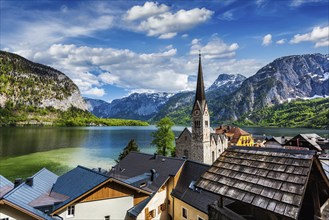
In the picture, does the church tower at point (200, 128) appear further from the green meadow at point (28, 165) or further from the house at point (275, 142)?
the house at point (275, 142)

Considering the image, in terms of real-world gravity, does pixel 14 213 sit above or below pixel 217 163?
below

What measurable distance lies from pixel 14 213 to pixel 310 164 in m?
16.5

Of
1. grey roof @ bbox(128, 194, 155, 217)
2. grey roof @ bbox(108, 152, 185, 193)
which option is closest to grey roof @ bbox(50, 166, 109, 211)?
grey roof @ bbox(128, 194, 155, 217)

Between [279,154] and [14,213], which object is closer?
[279,154]

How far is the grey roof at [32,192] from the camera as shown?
49.5 feet

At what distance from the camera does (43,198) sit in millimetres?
18859

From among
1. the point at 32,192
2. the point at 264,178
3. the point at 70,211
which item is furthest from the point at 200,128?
the point at 264,178

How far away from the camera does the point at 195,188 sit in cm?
1950

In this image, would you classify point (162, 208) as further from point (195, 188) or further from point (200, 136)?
point (200, 136)

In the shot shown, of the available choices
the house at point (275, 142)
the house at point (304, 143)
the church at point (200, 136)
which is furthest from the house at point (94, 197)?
the house at point (275, 142)

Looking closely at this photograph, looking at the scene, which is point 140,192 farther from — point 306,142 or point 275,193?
point 306,142

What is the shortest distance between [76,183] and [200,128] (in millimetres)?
31911

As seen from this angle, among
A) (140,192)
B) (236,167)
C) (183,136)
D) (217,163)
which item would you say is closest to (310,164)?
(236,167)

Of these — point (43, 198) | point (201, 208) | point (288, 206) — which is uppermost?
point (288, 206)
